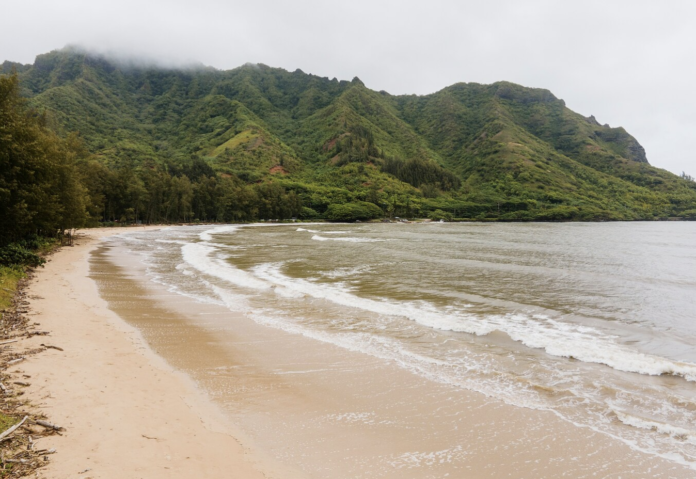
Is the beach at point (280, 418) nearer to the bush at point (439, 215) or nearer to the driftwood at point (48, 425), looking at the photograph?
the driftwood at point (48, 425)

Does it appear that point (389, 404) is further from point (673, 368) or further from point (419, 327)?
point (673, 368)

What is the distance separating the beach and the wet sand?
0.03 m

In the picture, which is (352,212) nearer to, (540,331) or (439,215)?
(439,215)

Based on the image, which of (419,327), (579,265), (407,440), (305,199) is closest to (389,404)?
(407,440)

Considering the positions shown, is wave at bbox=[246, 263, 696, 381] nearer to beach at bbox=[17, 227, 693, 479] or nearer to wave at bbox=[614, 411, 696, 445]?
wave at bbox=[614, 411, 696, 445]

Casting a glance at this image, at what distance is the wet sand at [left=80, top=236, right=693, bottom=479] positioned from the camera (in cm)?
533

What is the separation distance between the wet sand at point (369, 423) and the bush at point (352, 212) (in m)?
154

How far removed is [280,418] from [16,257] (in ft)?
74.0

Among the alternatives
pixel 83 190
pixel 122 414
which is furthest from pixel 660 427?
pixel 83 190

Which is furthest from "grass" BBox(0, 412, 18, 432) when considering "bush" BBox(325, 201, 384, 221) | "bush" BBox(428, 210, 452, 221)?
"bush" BBox(428, 210, 452, 221)

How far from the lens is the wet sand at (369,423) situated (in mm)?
5328

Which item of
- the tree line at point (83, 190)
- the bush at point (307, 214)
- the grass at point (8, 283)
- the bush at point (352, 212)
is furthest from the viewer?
the bush at point (307, 214)

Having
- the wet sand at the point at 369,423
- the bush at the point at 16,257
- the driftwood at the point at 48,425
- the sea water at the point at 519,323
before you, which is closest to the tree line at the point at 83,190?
the bush at the point at 16,257

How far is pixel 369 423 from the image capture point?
21.5ft
